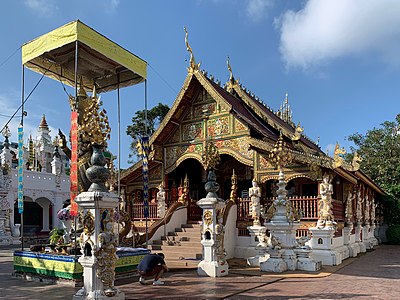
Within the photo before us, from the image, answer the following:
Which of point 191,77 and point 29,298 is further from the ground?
point 191,77

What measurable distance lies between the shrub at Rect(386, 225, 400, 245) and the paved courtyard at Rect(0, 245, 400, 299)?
36.6 feet

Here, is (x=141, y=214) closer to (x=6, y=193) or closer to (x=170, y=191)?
(x=170, y=191)

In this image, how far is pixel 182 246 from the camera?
1177 cm

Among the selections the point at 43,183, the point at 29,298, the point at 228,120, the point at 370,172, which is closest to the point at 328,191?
the point at 228,120

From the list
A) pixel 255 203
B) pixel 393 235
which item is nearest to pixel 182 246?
pixel 255 203

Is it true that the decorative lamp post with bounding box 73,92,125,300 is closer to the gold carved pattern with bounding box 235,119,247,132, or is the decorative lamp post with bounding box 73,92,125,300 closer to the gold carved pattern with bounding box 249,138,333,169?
the gold carved pattern with bounding box 249,138,333,169

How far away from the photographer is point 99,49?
343 inches

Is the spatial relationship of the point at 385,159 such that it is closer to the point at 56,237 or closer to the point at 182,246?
the point at 182,246

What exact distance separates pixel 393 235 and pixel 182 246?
12689 millimetres

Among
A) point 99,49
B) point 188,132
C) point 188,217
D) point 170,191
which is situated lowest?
point 188,217

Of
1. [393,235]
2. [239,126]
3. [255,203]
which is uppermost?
[239,126]

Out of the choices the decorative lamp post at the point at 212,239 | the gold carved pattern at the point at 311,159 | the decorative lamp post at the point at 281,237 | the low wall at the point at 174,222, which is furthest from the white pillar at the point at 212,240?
the low wall at the point at 174,222

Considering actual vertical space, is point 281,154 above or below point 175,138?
below

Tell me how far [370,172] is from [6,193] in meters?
20.4
